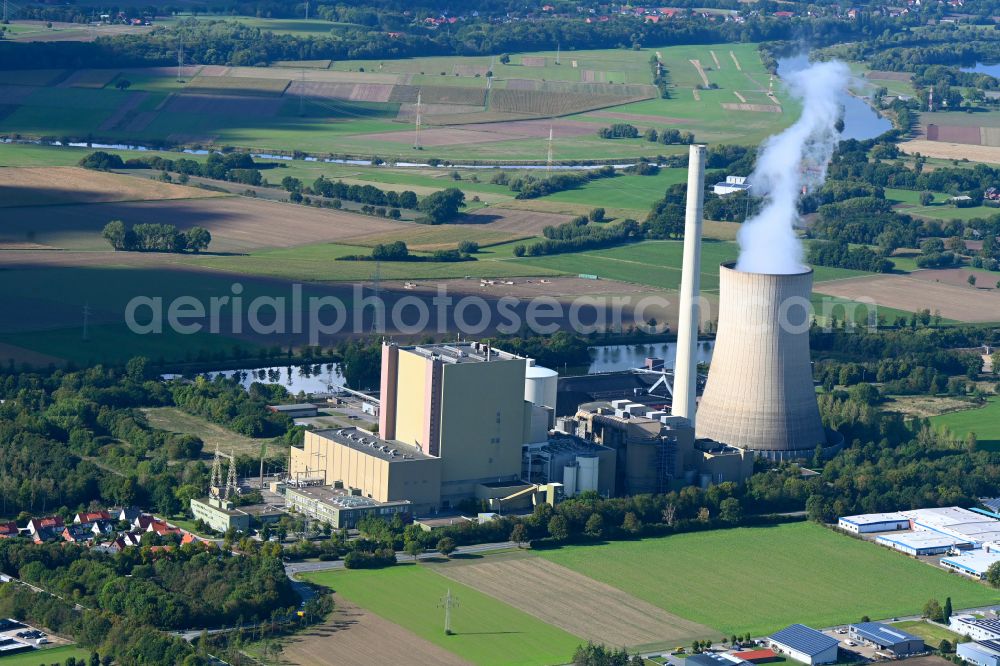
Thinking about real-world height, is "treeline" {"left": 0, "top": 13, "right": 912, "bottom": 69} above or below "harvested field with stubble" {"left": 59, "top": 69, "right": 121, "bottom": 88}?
above

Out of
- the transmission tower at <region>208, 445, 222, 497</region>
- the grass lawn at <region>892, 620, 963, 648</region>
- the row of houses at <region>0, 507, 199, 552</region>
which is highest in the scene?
the transmission tower at <region>208, 445, 222, 497</region>

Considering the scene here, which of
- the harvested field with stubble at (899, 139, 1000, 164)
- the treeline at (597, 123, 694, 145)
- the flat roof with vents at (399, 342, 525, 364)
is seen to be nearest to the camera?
the flat roof with vents at (399, 342, 525, 364)

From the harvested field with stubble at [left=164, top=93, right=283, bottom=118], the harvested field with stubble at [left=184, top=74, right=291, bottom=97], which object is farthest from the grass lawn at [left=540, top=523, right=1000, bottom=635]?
the harvested field with stubble at [left=184, top=74, right=291, bottom=97]

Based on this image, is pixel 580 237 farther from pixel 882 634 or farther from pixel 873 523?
pixel 882 634

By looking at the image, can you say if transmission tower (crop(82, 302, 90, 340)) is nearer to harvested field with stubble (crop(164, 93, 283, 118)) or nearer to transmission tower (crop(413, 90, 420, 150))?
transmission tower (crop(413, 90, 420, 150))

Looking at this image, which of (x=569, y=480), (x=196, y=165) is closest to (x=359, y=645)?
(x=569, y=480)
